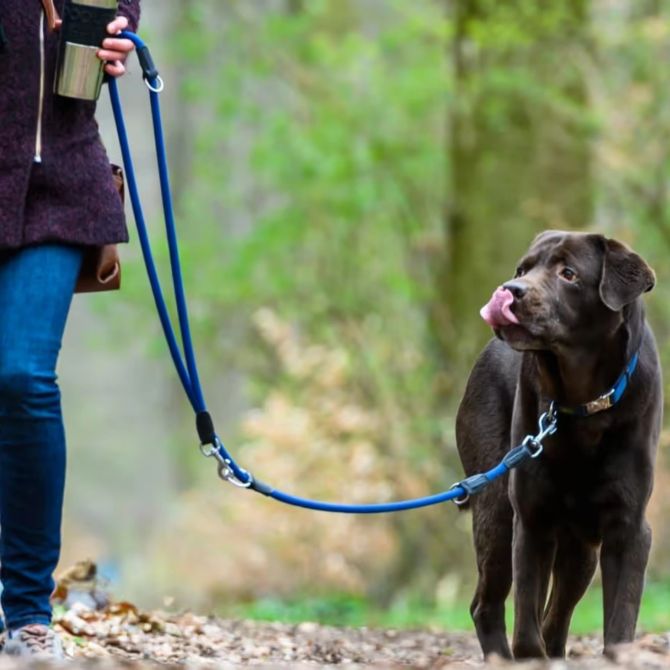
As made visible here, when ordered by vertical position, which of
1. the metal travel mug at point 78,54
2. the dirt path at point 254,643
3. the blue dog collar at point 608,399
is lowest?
the dirt path at point 254,643

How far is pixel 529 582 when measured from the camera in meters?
5.03

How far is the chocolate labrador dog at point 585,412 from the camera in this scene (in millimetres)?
4816

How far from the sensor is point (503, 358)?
5684mm

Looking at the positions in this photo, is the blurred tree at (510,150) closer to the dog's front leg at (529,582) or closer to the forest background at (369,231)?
the forest background at (369,231)

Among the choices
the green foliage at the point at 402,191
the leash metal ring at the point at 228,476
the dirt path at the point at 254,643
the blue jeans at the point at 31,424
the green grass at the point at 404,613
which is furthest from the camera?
the green foliage at the point at 402,191

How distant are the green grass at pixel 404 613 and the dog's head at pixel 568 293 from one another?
124 inches

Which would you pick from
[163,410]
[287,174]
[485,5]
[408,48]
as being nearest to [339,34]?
[408,48]

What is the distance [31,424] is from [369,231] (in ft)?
33.9

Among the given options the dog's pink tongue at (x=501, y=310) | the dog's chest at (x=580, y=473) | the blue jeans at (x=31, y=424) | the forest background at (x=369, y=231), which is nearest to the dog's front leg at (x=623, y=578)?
the dog's chest at (x=580, y=473)

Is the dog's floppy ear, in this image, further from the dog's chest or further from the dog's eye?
the dog's chest

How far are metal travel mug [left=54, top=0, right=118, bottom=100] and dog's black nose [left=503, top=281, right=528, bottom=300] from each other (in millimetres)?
1416

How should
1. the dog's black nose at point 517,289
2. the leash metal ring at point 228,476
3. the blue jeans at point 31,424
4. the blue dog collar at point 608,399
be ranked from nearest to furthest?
the blue jeans at point 31,424 < the dog's black nose at point 517,289 < the blue dog collar at point 608,399 < the leash metal ring at point 228,476

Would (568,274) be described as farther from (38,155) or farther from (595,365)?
(38,155)

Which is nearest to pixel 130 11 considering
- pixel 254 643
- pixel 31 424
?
pixel 31 424
